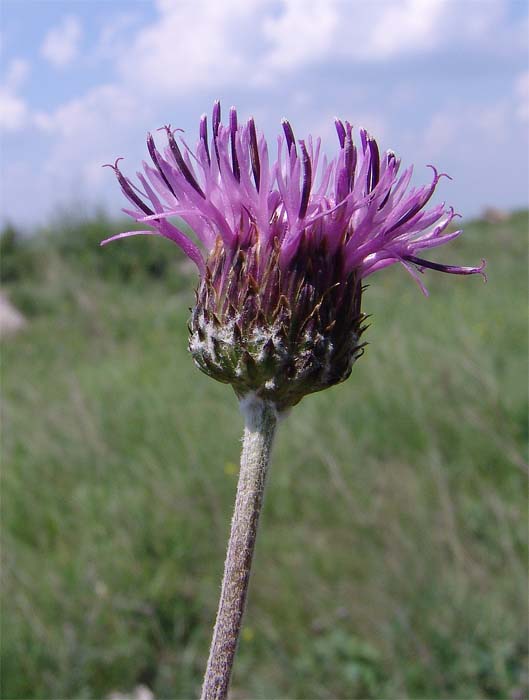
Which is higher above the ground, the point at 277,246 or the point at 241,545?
the point at 277,246

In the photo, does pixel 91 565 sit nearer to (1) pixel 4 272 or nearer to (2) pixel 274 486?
(2) pixel 274 486

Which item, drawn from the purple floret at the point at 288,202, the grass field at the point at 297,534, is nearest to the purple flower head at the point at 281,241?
the purple floret at the point at 288,202

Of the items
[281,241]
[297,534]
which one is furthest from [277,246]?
[297,534]

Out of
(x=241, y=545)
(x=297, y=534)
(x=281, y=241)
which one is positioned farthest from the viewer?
(x=297, y=534)

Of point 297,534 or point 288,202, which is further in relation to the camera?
point 297,534

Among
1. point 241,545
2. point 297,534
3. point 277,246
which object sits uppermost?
point 277,246

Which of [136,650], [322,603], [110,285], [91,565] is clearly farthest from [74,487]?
[110,285]

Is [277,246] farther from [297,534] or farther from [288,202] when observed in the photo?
[297,534]

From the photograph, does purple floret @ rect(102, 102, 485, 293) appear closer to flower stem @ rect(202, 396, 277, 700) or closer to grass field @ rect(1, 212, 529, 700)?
flower stem @ rect(202, 396, 277, 700)

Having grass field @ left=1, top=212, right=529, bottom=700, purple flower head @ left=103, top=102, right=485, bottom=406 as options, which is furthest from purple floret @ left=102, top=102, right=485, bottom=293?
grass field @ left=1, top=212, right=529, bottom=700
